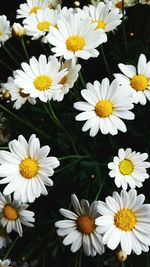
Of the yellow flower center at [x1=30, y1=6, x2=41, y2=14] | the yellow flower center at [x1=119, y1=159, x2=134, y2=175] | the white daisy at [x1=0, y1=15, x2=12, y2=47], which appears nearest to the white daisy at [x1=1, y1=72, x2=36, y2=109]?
the white daisy at [x1=0, y1=15, x2=12, y2=47]

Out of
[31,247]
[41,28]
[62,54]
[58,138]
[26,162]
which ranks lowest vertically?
[31,247]

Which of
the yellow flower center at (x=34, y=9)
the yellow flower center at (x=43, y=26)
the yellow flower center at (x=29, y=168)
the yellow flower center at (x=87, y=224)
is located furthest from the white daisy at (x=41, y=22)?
the yellow flower center at (x=87, y=224)

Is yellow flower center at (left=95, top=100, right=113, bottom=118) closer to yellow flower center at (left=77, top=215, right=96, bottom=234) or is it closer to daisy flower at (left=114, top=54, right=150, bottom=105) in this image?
daisy flower at (left=114, top=54, right=150, bottom=105)

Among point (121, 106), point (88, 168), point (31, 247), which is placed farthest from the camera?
point (31, 247)

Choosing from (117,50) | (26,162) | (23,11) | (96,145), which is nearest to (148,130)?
(96,145)

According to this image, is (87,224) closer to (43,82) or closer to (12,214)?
(12,214)

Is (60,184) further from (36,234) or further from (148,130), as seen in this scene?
(148,130)

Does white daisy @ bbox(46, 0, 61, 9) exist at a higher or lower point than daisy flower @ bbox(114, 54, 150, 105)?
higher
